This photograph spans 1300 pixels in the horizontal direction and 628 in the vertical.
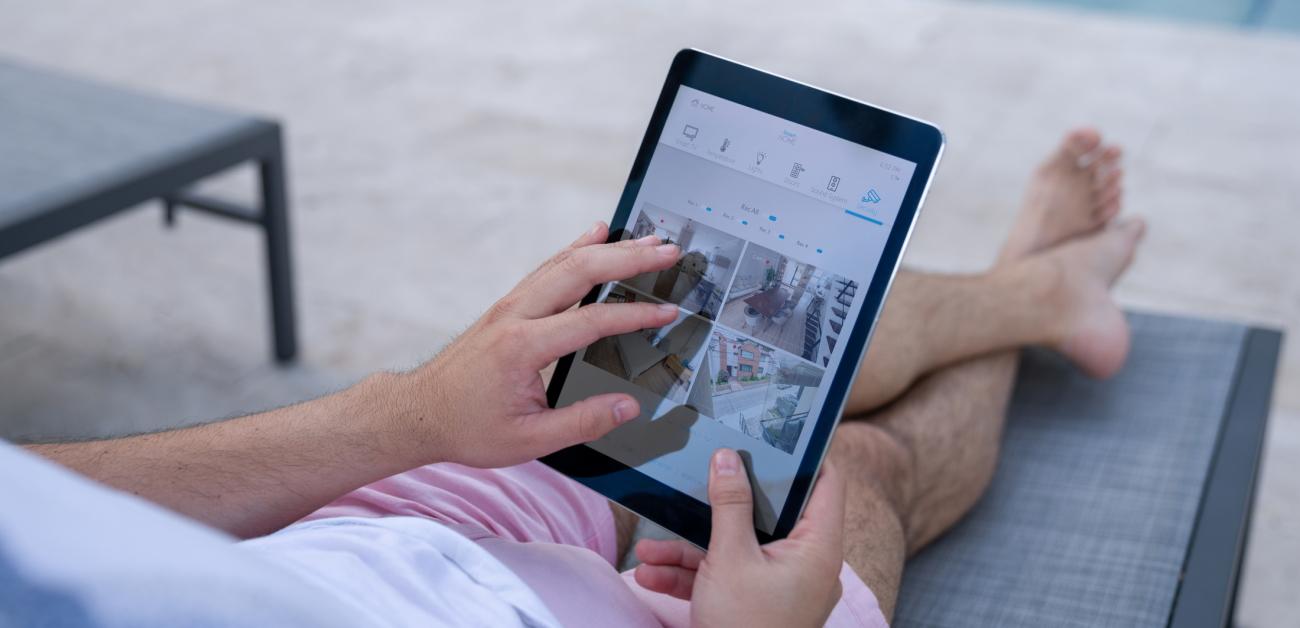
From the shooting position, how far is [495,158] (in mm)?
2930

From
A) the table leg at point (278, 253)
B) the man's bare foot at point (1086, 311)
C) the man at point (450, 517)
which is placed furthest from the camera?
the table leg at point (278, 253)

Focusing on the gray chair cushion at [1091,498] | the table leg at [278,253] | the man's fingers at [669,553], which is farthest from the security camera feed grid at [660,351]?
the table leg at [278,253]

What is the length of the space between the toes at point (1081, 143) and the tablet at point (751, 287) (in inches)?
34.4

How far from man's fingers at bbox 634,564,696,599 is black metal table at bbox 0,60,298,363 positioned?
3.57 ft

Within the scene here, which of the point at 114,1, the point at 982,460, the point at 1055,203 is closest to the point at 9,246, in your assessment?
the point at 982,460

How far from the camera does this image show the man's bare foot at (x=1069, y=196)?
1.61 meters

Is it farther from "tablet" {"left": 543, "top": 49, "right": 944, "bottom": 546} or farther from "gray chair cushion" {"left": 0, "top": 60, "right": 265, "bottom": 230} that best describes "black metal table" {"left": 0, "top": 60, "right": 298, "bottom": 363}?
"tablet" {"left": 543, "top": 49, "right": 944, "bottom": 546}

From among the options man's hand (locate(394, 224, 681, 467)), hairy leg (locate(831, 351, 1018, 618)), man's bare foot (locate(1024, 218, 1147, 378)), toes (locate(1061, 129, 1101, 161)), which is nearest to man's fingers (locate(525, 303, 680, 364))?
man's hand (locate(394, 224, 681, 467))

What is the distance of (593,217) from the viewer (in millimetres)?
2639

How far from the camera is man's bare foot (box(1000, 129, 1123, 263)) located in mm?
1612

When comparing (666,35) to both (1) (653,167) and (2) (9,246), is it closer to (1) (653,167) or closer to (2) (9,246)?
(2) (9,246)

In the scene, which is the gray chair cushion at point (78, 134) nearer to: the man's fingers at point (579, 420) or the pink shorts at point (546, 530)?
the pink shorts at point (546, 530)

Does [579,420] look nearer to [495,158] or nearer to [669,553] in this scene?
[669,553]

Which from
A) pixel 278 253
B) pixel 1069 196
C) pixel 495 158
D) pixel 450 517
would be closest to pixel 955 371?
pixel 1069 196
